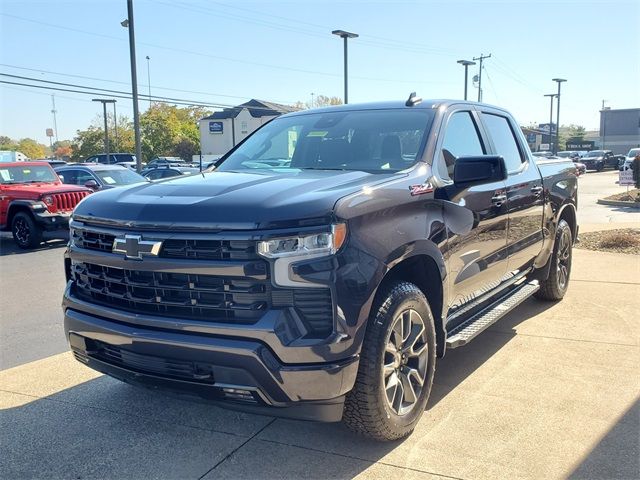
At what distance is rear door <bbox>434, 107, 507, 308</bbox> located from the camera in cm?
371

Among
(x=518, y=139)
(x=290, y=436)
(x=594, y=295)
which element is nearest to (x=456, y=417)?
(x=290, y=436)

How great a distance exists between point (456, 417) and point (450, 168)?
1616 mm

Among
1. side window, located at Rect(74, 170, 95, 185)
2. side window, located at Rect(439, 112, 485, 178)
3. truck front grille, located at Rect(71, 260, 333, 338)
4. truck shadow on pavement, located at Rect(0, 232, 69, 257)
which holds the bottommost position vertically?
truck shadow on pavement, located at Rect(0, 232, 69, 257)

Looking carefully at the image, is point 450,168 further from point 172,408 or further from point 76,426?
point 76,426

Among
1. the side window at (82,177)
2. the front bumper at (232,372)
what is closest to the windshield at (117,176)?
the side window at (82,177)

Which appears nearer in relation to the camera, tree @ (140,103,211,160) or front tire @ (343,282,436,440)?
front tire @ (343,282,436,440)

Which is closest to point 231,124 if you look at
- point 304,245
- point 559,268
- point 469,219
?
point 559,268

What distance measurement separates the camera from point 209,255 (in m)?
2.77

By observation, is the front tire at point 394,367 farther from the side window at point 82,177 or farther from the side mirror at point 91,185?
the side window at point 82,177

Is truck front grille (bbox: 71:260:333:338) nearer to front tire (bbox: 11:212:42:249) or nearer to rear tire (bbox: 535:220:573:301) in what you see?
Result: rear tire (bbox: 535:220:573:301)

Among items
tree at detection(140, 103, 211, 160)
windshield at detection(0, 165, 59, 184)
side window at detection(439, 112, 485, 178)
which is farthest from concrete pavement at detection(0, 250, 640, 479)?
tree at detection(140, 103, 211, 160)

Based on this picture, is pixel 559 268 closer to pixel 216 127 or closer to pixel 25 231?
pixel 25 231

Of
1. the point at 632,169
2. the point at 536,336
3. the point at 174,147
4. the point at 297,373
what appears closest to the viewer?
the point at 297,373

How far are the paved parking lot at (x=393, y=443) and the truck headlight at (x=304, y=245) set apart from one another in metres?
1.18
